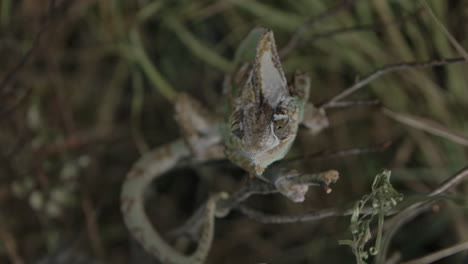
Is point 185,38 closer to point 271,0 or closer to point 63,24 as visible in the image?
point 271,0

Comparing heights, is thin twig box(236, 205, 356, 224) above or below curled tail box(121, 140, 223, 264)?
above

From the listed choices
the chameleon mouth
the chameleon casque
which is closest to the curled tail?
the chameleon casque

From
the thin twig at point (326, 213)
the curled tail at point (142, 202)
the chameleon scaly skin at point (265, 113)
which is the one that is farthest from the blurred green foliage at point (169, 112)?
the chameleon scaly skin at point (265, 113)

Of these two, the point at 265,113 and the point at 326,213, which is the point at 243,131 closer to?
the point at 265,113

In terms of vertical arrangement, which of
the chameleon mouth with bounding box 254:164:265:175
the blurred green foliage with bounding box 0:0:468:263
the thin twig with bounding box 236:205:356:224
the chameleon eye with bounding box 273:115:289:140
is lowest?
the blurred green foliage with bounding box 0:0:468:263

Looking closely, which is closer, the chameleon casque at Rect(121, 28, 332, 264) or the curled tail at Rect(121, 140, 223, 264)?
the chameleon casque at Rect(121, 28, 332, 264)

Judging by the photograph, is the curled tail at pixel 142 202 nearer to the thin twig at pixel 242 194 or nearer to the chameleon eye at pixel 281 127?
the thin twig at pixel 242 194

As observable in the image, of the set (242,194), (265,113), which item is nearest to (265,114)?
(265,113)

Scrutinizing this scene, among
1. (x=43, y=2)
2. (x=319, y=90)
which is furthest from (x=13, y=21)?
(x=319, y=90)

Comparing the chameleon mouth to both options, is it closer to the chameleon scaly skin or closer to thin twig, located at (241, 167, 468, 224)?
the chameleon scaly skin
